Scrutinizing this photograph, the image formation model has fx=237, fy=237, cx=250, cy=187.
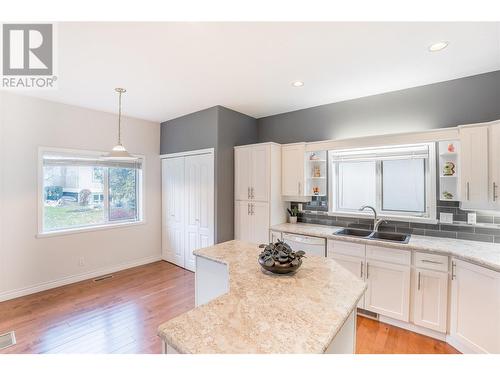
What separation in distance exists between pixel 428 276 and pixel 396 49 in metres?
2.18

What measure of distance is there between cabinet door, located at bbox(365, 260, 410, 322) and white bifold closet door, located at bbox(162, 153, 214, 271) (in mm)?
2265

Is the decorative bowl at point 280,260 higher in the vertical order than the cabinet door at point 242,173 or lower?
lower

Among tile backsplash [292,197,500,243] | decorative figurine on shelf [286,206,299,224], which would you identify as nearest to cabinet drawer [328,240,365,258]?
tile backsplash [292,197,500,243]

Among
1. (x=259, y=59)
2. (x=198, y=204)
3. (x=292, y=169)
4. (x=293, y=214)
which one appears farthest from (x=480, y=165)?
(x=198, y=204)

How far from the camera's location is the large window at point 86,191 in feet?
11.6

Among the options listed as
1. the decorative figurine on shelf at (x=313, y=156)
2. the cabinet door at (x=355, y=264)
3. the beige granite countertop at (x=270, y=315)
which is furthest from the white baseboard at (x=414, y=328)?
the decorative figurine on shelf at (x=313, y=156)

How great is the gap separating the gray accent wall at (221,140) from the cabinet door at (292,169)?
2.76ft

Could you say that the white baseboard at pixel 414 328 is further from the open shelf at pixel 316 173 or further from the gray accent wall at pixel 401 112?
the gray accent wall at pixel 401 112

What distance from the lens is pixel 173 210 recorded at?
454 cm

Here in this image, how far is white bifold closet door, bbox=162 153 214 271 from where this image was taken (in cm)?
388

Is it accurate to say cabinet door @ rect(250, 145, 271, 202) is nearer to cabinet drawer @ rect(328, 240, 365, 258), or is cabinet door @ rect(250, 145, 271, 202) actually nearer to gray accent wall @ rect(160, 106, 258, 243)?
gray accent wall @ rect(160, 106, 258, 243)

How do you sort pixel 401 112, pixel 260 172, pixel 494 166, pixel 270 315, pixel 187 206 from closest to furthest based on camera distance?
1. pixel 270 315
2. pixel 494 166
3. pixel 401 112
4. pixel 260 172
5. pixel 187 206

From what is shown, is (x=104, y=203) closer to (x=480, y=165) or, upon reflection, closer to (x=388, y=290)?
(x=388, y=290)

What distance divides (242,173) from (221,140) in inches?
24.2
